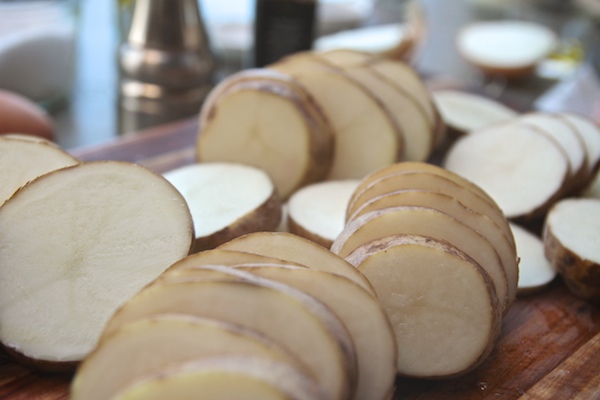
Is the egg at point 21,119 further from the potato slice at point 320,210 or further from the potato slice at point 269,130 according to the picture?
the potato slice at point 320,210

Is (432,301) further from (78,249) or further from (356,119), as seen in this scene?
(356,119)

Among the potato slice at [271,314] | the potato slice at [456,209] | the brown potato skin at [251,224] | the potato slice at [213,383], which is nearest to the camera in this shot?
the potato slice at [213,383]

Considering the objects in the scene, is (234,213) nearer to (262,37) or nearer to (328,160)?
(328,160)

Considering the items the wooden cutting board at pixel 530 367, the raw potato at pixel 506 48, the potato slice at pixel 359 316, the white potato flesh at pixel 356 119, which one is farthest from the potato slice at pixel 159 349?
the raw potato at pixel 506 48

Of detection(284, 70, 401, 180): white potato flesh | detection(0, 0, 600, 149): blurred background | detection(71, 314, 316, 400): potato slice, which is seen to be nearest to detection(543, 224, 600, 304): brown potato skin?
detection(284, 70, 401, 180): white potato flesh

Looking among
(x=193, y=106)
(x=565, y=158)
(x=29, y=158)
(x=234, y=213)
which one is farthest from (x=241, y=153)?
(x=565, y=158)

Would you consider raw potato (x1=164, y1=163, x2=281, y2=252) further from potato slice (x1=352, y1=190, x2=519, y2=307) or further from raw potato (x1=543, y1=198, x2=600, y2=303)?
raw potato (x1=543, y1=198, x2=600, y2=303)

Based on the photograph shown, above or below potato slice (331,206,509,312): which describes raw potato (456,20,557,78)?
below

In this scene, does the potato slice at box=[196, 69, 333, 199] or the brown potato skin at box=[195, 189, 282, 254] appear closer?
the brown potato skin at box=[195, 189, 282, 254]
